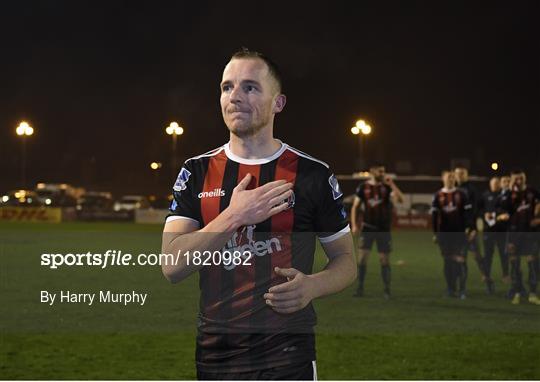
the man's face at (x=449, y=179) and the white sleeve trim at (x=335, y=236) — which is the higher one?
the man's face at (x=449, y=179)

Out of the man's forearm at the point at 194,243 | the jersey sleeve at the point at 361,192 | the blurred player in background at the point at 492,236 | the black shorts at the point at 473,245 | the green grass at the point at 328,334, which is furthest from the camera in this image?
the blurred player in background at the point at 492,236

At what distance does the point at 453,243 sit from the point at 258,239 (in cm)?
1215

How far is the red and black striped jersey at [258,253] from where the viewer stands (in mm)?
3438

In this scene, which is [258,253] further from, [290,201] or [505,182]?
[505,182]

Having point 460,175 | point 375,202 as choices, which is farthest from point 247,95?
point 460,175

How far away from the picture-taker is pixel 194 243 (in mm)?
3262

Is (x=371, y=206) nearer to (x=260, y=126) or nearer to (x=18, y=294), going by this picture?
(x=18, y=294)

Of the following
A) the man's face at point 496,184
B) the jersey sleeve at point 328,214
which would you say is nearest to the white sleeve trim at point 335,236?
the jersey sleeve at point 328,214

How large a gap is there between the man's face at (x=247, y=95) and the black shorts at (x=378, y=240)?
38.1ft

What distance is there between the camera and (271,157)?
3.56 meters

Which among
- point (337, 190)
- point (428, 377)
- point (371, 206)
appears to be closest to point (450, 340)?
point (428, 377)

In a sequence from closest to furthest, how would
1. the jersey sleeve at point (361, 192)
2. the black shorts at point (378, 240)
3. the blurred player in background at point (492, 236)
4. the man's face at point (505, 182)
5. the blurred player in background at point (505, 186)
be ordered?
the black shorts at point (378, 240) → the blurred player in background at point (505, 186) → the jersey sleeve at point (361, 192) → the man's face at point (505, 182) → the blurred player in background at point (492, 236)

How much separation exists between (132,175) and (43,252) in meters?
61.6

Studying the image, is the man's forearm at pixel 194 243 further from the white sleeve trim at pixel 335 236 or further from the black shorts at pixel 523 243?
the black shorts at pixel 523 243
